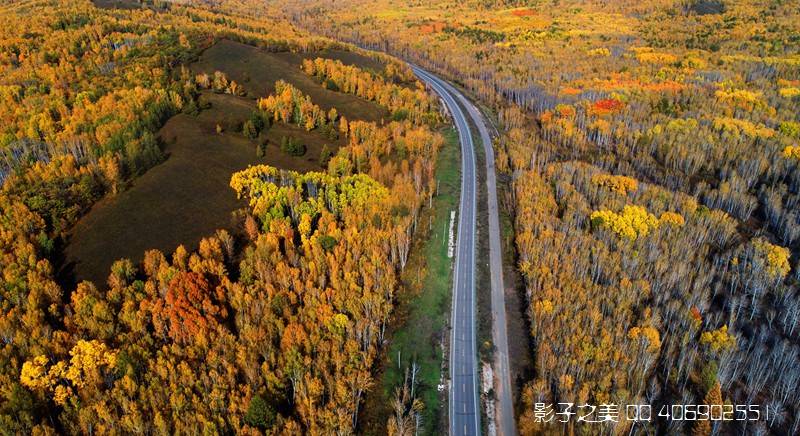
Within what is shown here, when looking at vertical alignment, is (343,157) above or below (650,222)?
above

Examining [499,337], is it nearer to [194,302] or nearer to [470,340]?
[470,340]

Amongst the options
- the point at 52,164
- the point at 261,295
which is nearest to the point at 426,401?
the point at 261,295

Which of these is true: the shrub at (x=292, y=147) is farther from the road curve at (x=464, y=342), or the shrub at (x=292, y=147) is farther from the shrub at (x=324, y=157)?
the road curve at (x=464, y=342)

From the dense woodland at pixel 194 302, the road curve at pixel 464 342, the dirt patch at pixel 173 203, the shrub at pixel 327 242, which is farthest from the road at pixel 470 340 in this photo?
the dirt patch at pixel 173 203

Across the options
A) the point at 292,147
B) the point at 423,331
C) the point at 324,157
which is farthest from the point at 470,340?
the point at 292,147

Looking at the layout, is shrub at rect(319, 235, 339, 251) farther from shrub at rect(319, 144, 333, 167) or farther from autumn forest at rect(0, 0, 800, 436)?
shrub at rect(319, 144, 333, 167)

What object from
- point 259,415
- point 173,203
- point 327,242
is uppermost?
point 173,203

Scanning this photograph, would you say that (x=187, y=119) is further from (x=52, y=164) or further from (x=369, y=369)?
(x=369, y=369)
